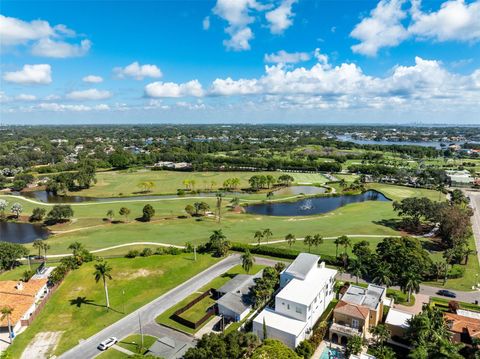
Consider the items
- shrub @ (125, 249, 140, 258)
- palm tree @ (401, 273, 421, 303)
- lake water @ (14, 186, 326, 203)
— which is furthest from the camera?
lake water @ (14, 186, 326, 203)

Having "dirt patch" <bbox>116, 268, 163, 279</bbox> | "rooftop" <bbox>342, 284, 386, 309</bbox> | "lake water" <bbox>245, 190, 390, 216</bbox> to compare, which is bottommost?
"lake water" <bbox>245, 190, 390, 216</bbox>

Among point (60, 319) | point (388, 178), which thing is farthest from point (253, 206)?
point (388, 178)

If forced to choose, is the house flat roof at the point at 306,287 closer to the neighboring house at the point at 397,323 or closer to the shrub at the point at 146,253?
the neighboring house at the point at 397,323

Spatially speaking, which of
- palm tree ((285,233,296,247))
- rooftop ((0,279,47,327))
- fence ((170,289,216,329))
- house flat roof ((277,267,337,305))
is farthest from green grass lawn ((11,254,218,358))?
house flat roof ((277,267,337,305))

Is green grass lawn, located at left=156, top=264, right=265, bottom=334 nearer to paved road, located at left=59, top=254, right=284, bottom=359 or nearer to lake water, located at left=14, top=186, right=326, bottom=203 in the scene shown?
paved road, located at left=59, top=254, right=284, bottom=359

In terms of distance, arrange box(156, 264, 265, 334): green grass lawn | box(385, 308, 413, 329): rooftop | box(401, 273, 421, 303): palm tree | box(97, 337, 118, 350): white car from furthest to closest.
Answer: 1. box(401, 273, 421, 303): palm tree
2. box(156, 264, 265, 334): green grass lawn
3. box(385, 308, 413, 329): rooftop
4. box(97, 337, 118, 350): white car

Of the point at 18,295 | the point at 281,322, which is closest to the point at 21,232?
the point at 18,295

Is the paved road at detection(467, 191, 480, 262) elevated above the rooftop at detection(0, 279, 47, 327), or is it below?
below

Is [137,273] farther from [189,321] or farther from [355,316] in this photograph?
[355,316]
